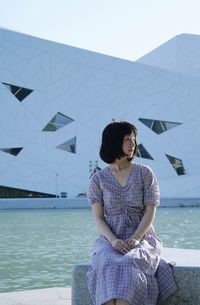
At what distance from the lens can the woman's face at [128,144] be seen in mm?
3301

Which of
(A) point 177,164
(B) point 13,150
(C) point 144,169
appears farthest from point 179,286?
(A) point 177,164

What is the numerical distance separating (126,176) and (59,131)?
28.0m

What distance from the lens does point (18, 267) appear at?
6.86 metres

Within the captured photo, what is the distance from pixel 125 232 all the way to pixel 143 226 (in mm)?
119

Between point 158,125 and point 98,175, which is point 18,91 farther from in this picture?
point 98,175

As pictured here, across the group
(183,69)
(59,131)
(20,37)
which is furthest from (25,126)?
(183,69)

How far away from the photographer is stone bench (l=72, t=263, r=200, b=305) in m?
3.16

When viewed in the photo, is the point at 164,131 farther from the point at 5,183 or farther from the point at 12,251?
the point at 12,251

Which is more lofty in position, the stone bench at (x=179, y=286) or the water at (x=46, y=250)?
the stone bench at (x=179, y=286)

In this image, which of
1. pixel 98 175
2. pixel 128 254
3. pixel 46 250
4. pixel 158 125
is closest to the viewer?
pixel 128 254

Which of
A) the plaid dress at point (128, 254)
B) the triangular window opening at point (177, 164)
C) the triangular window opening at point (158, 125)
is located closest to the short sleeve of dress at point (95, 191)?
the plaid dress at point (128, 254)

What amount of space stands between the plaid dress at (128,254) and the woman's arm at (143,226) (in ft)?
0.10

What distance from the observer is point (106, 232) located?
3.15 meters

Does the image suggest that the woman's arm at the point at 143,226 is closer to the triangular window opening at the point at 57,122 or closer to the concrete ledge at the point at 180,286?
the concrete ledge at the point at 180,286
